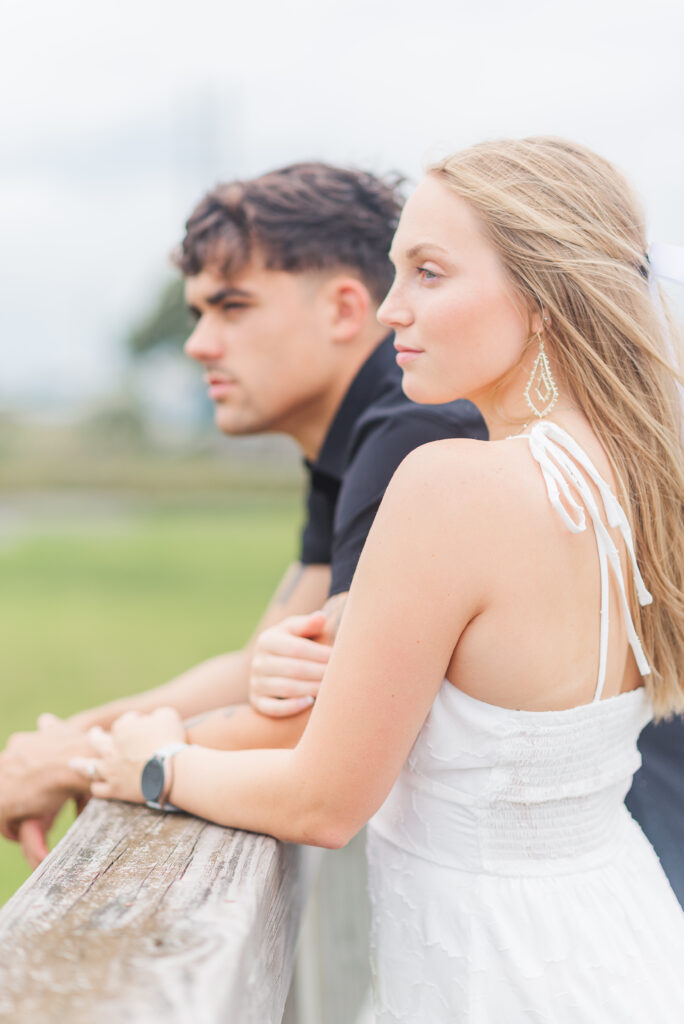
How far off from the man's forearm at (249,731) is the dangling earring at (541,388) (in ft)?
1.84

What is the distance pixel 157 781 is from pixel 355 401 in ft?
3.98

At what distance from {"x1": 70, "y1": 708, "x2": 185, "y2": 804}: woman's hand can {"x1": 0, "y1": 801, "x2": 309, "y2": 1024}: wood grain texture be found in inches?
2.7

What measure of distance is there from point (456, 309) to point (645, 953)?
0.89 metres

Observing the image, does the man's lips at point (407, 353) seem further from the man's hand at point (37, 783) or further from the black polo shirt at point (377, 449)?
the man's hand at point (37, 783)

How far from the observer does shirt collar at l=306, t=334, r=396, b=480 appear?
240 cm

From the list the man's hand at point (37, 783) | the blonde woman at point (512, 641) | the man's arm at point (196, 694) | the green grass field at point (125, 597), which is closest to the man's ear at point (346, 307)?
the man's arm at point (196, 694)

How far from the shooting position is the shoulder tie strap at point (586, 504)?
4.15 feet

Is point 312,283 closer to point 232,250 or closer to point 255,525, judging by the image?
point 232,250

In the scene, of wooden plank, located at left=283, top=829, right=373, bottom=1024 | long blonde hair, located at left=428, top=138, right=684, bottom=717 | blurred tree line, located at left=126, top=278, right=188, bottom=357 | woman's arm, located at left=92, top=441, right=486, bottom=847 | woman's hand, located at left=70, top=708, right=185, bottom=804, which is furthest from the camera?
blurred tree line, located at left=126, top=278, right=188, bottom=357

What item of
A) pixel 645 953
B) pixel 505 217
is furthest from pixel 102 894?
pixel 505 217

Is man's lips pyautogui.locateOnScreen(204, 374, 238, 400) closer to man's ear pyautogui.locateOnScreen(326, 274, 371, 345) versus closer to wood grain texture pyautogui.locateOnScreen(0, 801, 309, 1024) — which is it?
man's ear pyautogui.locateOnScreen(326, 274, 371, 345)

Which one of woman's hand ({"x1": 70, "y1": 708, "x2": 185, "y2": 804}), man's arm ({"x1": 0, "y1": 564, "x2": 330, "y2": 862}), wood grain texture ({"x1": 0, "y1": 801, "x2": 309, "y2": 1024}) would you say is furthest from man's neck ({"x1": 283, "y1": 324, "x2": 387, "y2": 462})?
wood grain texture ({"x1": 0, "y1": 801, "x2": 309, "y2": 1024})

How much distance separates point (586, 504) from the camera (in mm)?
1295

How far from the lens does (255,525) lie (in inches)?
997
